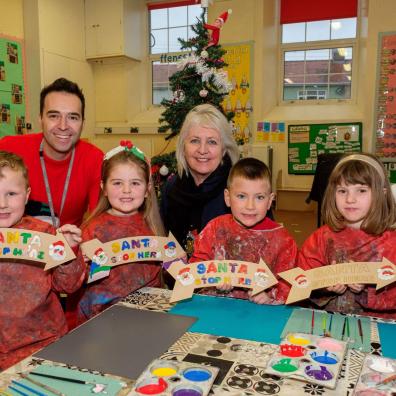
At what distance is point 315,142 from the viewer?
6.41 metres

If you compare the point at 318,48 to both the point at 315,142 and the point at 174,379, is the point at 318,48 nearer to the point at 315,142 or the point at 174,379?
the point at 315,142

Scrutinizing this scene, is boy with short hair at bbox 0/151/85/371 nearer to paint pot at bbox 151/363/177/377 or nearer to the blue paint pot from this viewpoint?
paint pot at bbox 151/363/177/377

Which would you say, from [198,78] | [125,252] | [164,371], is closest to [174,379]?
[164,371]

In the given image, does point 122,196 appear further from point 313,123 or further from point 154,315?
point 313,123

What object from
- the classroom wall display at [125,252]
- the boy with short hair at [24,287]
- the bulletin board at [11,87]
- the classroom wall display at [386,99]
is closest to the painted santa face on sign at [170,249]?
the classroom wall display at [125,252]

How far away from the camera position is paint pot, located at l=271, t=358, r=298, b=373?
101cm

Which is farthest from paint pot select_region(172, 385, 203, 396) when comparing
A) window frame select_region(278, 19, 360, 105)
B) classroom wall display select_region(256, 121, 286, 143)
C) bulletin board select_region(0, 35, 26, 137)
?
window frame select_region(278, 19, 360, 105)

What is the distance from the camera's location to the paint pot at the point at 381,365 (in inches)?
40.0

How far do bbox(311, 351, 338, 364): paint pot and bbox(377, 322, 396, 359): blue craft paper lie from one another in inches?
7.2

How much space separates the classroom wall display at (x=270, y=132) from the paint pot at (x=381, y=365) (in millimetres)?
5692

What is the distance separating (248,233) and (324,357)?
867 mm

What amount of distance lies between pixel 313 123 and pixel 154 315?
18.1 ft

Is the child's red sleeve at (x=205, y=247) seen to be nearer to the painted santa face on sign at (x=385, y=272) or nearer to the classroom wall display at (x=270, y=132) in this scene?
the painted santa face on sign at (x=385, y=272)

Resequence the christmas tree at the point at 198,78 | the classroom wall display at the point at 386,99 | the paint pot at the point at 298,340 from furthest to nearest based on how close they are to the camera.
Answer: the classroom wall display at the point at 386,99 → the christmas tree at the point at 198,78 → the paint pot at the point at 298,340
